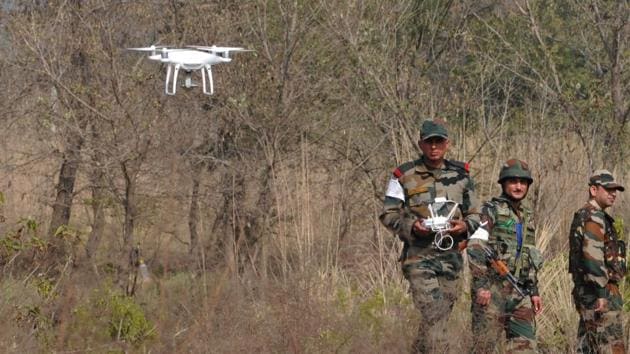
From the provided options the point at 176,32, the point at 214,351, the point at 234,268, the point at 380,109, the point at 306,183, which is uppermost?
the point at 176,32

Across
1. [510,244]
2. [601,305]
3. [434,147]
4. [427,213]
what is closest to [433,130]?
[434,147]

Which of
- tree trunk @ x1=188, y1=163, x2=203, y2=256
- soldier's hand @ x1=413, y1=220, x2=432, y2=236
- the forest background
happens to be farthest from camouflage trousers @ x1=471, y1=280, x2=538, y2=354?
Answer: tree trunk @ x1=188, y1=163, x2=203, y2=256

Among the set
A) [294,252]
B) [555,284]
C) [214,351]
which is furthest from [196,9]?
[214,351]

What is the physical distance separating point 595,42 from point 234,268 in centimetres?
475

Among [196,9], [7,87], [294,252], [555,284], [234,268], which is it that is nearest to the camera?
[234,268]

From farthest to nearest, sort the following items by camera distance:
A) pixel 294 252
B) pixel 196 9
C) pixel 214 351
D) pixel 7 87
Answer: pixel 7 87 < pixel 196 9 < pixel 294 252 < pixel 214 351

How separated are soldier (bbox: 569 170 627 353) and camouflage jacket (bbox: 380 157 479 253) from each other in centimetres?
87

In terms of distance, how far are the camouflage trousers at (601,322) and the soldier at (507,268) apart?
63cm

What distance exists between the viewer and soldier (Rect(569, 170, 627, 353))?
730cm

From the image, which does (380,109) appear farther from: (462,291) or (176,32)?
(462,291)

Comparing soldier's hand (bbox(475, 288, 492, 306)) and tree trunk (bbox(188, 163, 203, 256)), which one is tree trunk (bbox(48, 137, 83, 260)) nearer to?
tree trunk (bbox(188, 163, 203, 256))

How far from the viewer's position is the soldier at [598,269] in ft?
24.0

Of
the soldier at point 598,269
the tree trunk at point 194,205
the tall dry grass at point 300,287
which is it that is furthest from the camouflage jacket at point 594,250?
the tree trunk at point 194,205

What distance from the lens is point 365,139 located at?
11.1 m
